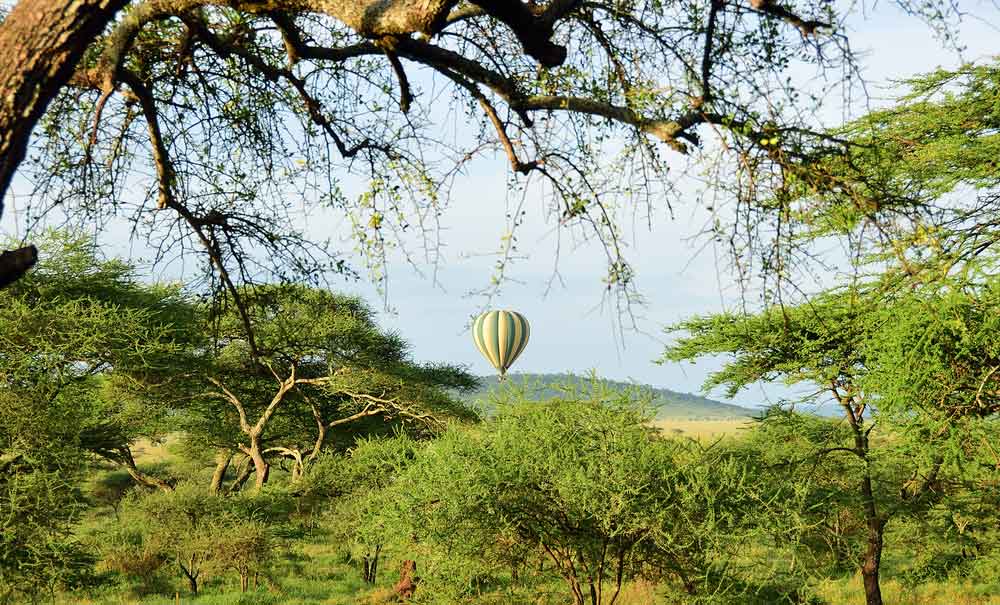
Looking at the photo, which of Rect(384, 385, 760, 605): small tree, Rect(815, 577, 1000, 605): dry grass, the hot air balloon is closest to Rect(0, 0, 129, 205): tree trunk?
Rect(384, 385, 760, 605): small tree

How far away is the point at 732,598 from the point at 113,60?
8211mm

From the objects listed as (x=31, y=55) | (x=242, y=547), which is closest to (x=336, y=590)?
(x=242, y=547)

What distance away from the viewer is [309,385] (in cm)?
2339

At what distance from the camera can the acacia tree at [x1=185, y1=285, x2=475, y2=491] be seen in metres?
20.8

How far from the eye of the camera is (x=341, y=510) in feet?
55.6

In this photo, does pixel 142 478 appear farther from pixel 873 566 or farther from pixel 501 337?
pixel 873 566

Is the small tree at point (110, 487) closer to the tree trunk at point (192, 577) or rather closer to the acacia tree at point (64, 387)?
the acacia tree at point (64, 387)

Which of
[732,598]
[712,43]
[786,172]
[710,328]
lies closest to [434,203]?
[712,43]

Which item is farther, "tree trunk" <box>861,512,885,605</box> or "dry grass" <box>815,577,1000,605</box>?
"dry grass" <box>815,577,1000,605</box>

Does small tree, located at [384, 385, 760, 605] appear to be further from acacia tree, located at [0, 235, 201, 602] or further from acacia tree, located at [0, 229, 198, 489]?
acacia tree, located at [0, 229, 198, 489]

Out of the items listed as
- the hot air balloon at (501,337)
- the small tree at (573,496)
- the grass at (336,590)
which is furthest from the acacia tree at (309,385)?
the small tree at (573,496)

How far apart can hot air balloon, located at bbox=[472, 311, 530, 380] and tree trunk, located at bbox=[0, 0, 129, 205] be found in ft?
71.7

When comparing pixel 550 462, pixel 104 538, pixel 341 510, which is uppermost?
pixel 550 462

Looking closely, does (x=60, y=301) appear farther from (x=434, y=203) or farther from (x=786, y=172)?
(x=786, y=172)
